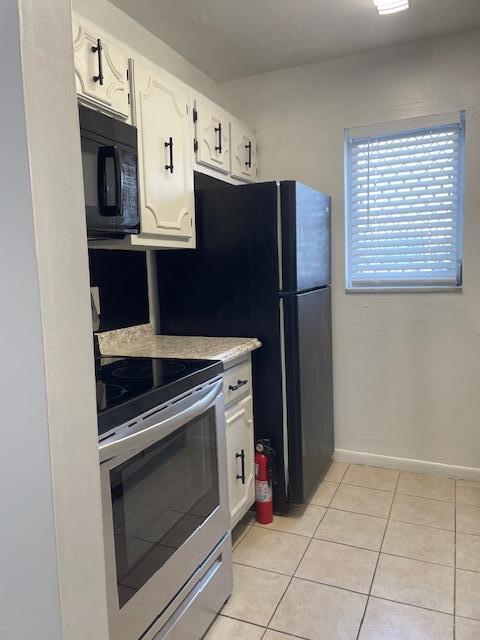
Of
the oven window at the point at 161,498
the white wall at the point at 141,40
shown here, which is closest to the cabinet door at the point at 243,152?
the white wall at the point at 141,40

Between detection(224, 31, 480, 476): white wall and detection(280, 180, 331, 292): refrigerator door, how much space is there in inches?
13.6

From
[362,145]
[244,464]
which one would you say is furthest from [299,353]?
[362,145]

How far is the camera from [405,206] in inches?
108

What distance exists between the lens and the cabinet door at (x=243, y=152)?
8.83 ft

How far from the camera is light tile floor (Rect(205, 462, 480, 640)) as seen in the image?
1.67 metres

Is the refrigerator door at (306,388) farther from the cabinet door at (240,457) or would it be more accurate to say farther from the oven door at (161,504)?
the oven door at (161,504)

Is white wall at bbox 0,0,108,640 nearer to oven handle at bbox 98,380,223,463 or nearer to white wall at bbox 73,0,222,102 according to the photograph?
oven handle at bbox 98,380,223,463

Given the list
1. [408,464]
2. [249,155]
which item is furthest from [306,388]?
[249,155]

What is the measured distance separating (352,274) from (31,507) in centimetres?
247

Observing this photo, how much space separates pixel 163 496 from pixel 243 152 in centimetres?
209

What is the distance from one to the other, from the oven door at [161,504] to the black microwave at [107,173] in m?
0.64

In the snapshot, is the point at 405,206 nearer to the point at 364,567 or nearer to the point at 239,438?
the point at 239,438

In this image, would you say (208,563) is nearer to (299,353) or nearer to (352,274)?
(299,353)

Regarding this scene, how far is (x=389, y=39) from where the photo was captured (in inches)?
101
